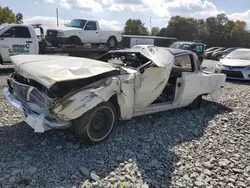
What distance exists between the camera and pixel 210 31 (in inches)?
2494

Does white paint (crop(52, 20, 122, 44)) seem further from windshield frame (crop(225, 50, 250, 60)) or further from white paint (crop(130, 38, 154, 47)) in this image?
white paint (crop(130, 38, 154, 47))

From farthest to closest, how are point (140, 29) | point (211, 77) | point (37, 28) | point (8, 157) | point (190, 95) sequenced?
point (140, 29) → point (37, 28) → point (211, 77) → point (190, 95) → point (8, 157)

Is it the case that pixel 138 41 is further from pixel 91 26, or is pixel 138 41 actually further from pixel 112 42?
pixel 91 26

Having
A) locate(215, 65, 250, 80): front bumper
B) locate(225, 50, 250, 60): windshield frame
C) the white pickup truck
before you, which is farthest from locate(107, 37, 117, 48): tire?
locate(215, 65, 250, 80): front bumper

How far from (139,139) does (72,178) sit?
1.58m

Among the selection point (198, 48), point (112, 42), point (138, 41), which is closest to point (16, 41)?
point (112, 42)

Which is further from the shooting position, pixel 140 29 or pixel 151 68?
pixel 140 29

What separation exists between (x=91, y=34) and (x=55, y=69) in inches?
455

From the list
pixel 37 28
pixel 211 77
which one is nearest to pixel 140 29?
pixel 37 28

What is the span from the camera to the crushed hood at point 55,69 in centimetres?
381

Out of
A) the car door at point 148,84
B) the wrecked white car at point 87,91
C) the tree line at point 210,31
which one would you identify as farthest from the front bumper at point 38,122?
the tree line at point 210,31

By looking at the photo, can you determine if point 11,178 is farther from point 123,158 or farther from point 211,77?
point 211,77

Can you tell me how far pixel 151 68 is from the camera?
4.95 meters

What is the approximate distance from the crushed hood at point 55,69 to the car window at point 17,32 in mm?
7160
